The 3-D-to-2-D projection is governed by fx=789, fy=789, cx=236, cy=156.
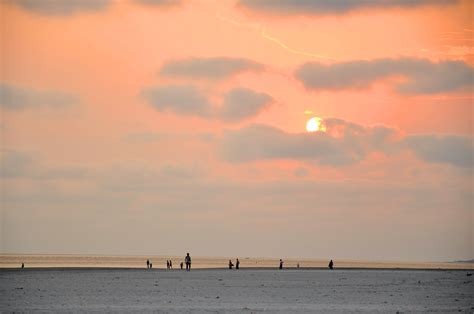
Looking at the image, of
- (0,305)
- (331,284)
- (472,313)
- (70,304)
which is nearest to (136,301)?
(70,304)

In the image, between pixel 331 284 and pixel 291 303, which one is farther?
pixel 331 284

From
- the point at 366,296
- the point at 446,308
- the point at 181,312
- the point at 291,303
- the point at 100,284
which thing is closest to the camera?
the point at 181,312

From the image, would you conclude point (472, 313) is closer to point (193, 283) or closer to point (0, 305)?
point (0, 305)

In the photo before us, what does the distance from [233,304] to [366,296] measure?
11.8 metres

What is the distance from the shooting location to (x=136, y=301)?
4941 centimetres

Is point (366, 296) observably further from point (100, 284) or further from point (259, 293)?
point (100, 284)

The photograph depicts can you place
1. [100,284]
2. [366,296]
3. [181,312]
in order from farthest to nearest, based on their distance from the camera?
[100,284] → [366,296] → [181,312]

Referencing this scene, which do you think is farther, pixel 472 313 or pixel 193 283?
pixel 193 283

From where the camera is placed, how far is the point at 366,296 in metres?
54.9

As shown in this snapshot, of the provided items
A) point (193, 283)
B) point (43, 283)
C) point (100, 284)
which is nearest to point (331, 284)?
point (193, 283)

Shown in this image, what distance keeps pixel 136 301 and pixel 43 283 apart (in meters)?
21.5

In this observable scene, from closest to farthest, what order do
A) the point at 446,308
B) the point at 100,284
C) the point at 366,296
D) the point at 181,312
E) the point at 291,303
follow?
the point at 181,312 < the point at 446,308 < the point at 291,303 < the point at 366,296 < the point at 100,284

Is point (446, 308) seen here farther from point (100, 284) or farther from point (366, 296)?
point (100, 284)

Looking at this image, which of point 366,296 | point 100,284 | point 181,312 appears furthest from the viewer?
point 100,284
